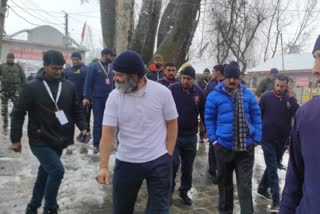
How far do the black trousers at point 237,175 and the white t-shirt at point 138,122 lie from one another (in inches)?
57.9

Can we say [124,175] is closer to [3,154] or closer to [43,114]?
[43,114]

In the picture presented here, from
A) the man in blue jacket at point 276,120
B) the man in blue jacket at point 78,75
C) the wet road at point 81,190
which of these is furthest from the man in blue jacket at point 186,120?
the man in blue jacket at point 78,75

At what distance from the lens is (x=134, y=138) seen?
3393mm

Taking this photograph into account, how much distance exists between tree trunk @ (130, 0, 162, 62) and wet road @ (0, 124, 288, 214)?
13.0ft

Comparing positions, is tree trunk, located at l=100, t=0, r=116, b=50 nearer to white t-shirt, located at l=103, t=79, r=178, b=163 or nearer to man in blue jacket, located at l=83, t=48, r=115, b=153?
man in blue jacket, located at l=83, t=48, r=115, b=153

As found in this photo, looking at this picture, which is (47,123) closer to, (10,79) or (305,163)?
(305,163)

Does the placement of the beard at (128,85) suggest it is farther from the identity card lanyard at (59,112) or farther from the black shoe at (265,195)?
the black shoe at (265,195)

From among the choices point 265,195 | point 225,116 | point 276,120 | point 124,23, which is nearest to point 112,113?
point 225,116

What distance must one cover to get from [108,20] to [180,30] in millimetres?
4020

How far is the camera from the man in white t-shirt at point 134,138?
132 inches

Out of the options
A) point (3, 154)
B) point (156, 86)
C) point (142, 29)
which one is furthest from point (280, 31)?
point (156, 86)

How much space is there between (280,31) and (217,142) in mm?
38023

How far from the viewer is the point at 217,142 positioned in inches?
188

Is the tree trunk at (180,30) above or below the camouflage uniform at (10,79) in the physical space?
above
